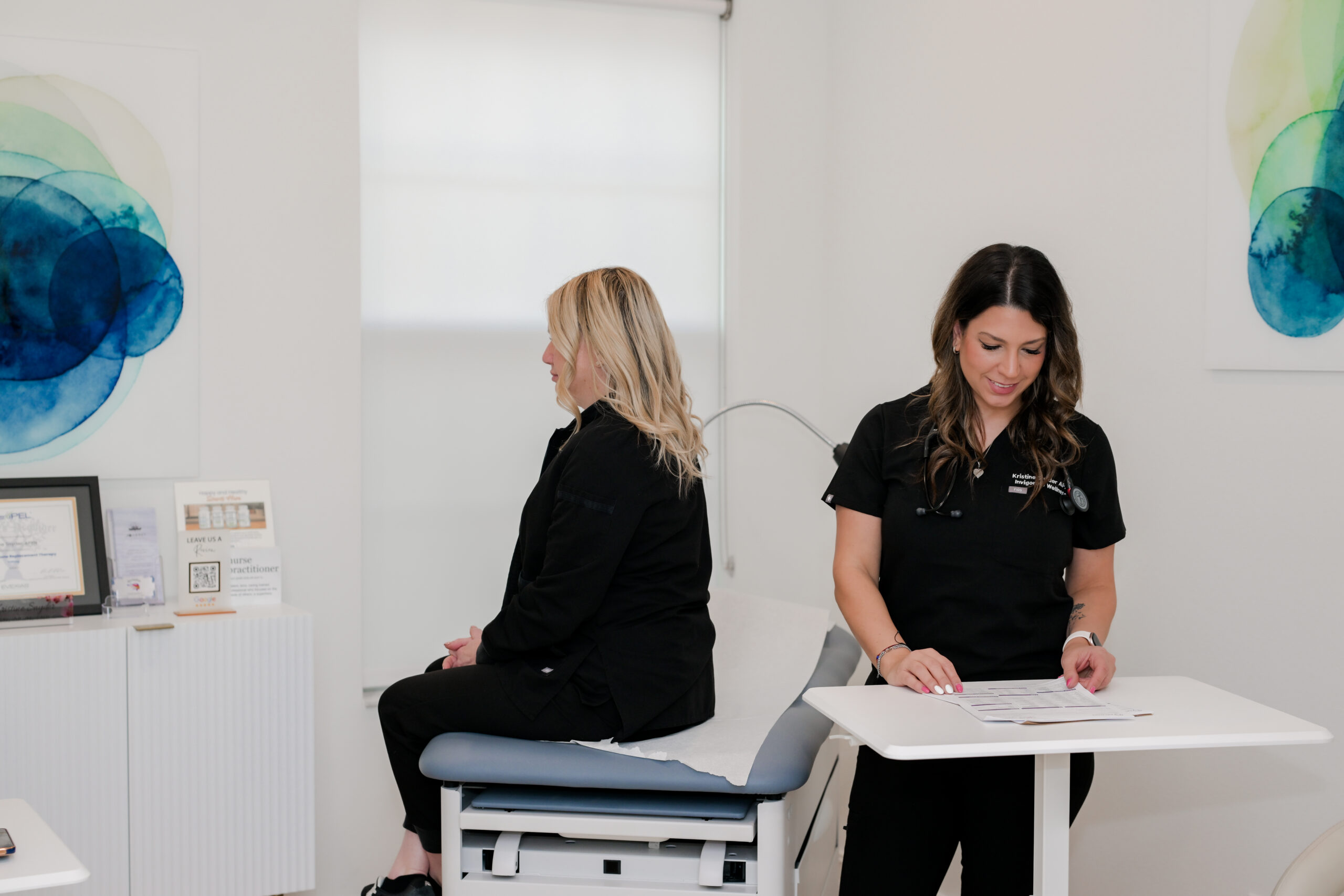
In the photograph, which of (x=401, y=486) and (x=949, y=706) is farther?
(x=401, y=486)

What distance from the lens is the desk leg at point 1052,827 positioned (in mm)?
1378

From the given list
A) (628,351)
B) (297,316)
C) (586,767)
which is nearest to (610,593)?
(586,767)

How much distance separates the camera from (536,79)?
2.96 meters

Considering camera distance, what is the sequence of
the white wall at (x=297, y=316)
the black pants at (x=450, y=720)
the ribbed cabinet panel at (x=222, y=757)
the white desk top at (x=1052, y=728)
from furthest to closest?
the white wall at (x=297, y=316)
the ribbed cabinet panel at (x=222, y=757)
the black pants at (x=450, y=720)
the white desk top at (x=1052, y=728)

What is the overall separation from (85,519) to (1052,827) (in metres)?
2.04

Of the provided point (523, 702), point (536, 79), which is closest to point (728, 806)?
point (523, 702)

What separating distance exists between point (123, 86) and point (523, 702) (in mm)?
1730

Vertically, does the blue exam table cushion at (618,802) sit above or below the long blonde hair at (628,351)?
below

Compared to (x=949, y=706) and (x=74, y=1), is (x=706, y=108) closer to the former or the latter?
(x=74, y=1)

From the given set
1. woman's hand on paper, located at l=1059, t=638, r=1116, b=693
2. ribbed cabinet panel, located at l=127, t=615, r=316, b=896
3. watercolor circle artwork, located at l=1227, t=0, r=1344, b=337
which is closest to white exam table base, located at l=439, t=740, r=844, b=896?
woman's hand on paper, located at l=1059, t=638, r=1116, b=693

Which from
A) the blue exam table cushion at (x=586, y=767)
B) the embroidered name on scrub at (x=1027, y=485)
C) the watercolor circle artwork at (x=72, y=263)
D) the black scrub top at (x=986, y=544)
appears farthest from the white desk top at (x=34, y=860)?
the watercolor circle artwork at (x=72, y=263)

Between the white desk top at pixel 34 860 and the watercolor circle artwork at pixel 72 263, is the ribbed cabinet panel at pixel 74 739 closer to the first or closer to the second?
the watercolor circle artwork at pixel 72 263

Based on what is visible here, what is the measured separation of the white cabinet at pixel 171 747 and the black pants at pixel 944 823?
1.33 meters

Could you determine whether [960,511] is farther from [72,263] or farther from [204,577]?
→ [72,263]
